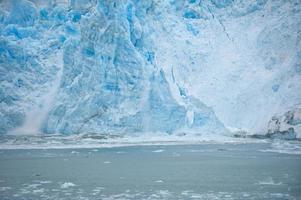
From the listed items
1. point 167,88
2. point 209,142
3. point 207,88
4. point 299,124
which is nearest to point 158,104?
point 167,88

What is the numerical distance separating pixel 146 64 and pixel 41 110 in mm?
9439

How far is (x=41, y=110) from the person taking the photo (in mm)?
39719

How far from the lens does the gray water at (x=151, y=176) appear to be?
13.9 m

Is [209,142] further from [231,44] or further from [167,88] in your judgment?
[231,44]

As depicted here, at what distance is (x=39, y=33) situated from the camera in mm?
40938

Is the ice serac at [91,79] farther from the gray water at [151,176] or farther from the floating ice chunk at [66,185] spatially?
the floating ice chunk at [66,185]

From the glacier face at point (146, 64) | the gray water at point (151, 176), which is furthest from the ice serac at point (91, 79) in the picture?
the gray water at point (151, 176)

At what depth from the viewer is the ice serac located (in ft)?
121

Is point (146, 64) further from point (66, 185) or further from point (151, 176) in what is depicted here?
point (66, 185)

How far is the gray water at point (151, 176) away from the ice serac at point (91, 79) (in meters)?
9.86

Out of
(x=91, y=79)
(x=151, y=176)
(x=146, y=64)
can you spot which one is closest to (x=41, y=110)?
(x=91, y=79)

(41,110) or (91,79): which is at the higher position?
(91,79)

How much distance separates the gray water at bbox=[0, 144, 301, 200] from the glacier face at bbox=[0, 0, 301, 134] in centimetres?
1052

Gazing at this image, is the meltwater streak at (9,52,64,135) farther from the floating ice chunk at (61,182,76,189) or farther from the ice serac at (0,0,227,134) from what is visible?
the floating ice chunk at (61,182,76,189)
